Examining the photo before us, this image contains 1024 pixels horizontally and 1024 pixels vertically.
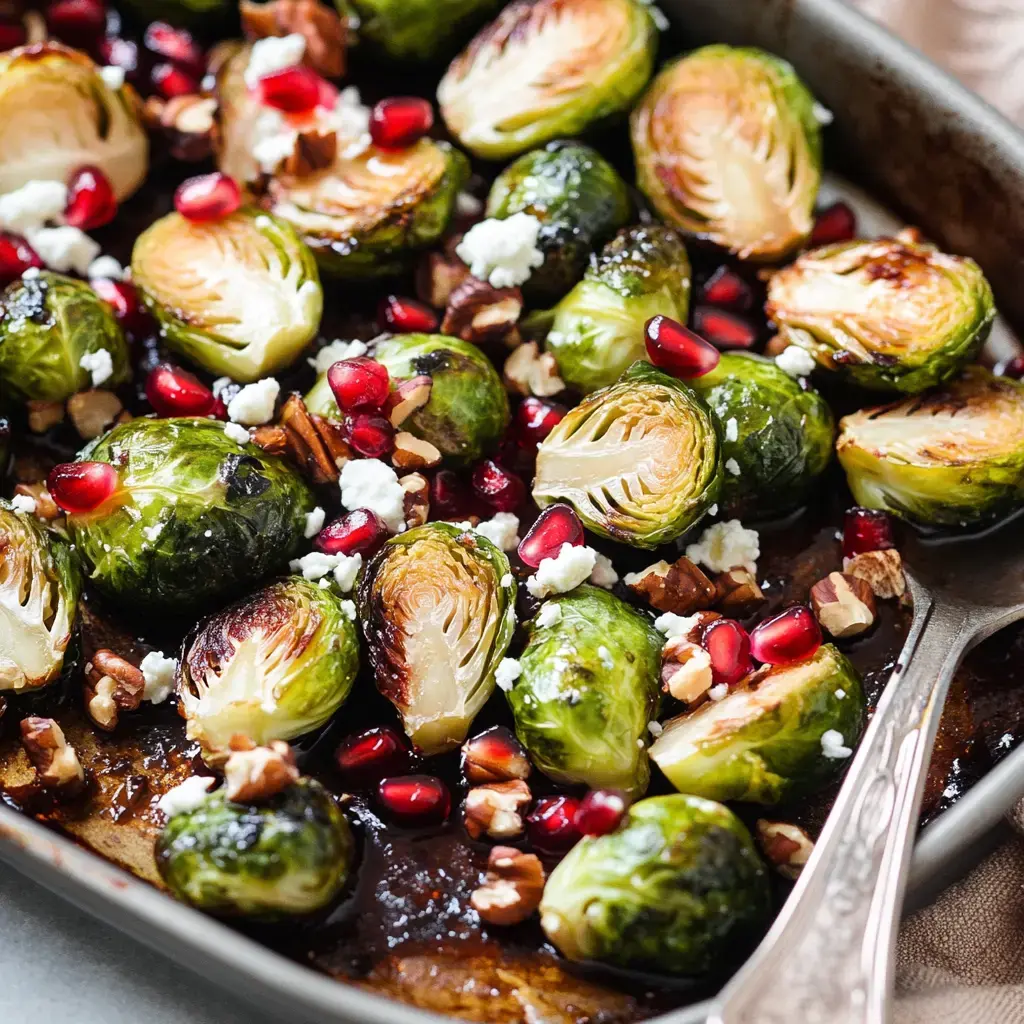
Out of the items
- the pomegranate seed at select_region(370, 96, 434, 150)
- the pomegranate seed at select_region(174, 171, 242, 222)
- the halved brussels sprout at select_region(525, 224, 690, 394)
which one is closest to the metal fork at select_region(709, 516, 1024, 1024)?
the halved brussels sprout at select_region(525, 224, 690, 394)

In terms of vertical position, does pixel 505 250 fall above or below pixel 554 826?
above

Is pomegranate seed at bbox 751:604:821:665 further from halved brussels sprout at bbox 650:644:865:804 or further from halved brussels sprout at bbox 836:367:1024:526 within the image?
halved brussels sprout at bbox 836:367:1024:526

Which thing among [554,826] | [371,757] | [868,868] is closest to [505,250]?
[371,757]

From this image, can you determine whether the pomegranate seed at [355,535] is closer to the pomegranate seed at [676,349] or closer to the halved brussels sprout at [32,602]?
the halved brussels sprout at [32,602]

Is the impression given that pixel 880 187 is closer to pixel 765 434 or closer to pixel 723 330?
pixel 723 330

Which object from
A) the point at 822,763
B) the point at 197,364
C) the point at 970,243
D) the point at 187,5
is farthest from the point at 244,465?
the point at 970,243

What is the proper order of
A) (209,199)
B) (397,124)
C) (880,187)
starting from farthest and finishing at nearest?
1. (880,187)
2. (397,124)
3. (209,199)

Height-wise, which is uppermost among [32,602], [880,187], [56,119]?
[880,187]
